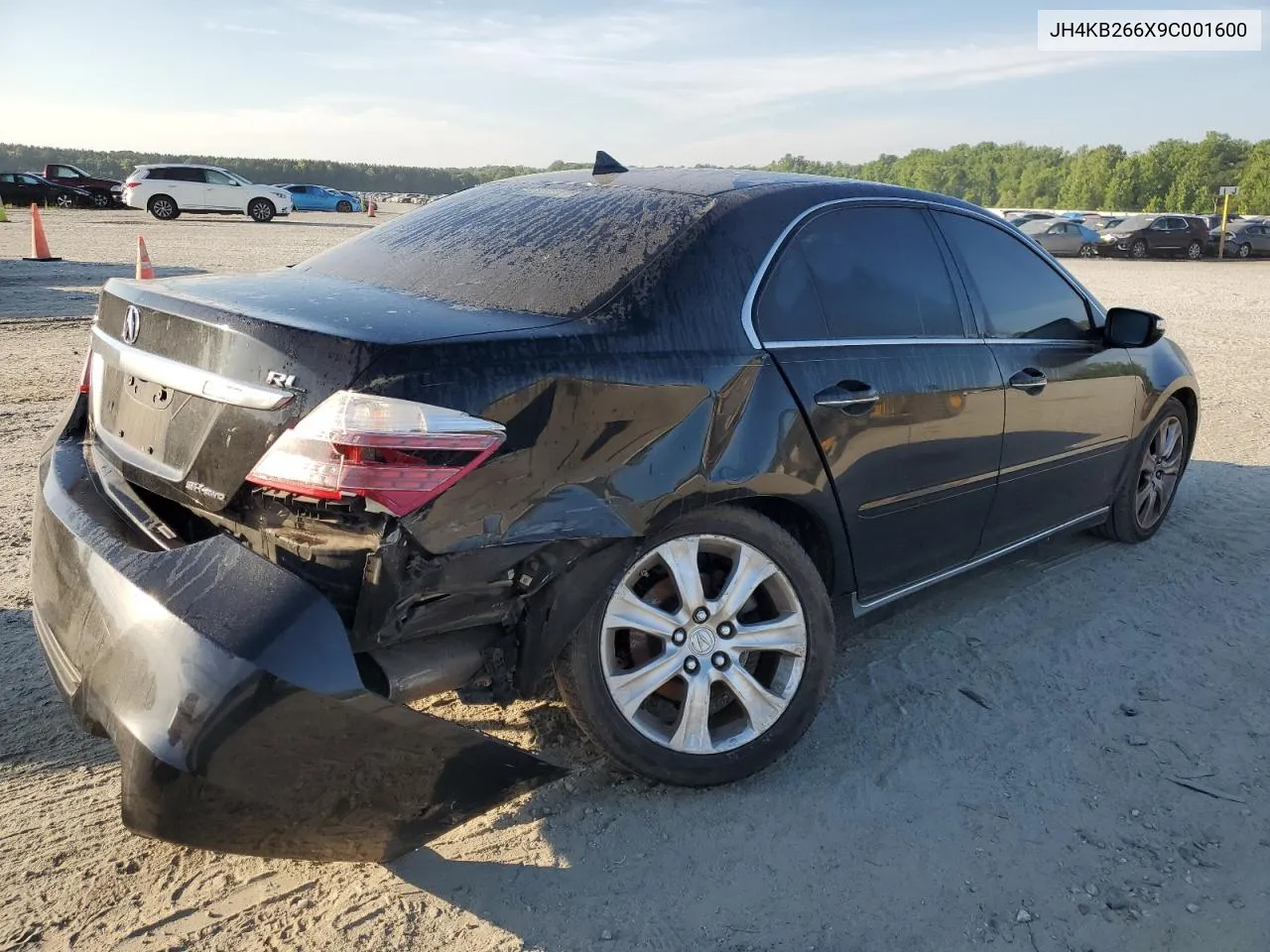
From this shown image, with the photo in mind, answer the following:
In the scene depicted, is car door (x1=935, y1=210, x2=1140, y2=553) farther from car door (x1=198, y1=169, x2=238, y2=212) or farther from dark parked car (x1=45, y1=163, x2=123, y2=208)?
dark parked car (x1=45, y1=163, x2=123, y2=208)

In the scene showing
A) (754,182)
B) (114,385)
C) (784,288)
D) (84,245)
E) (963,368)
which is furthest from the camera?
(84,245)

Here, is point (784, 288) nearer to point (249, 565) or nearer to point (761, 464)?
point (761, 464)

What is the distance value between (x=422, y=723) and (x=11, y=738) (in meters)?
1.56

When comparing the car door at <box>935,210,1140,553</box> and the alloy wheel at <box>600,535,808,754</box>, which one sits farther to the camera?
the car door at <box>935,210,1140,553</box>

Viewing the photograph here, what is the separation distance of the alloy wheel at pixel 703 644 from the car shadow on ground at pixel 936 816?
208mm

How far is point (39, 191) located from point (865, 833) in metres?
40.3

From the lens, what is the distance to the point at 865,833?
8.66 feet

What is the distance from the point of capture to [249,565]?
2123 mm

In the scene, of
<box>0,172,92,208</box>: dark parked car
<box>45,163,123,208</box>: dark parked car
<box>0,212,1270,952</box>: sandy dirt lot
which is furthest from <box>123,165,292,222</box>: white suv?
<box>0,212,1270,952</box>: sandy dirt lot

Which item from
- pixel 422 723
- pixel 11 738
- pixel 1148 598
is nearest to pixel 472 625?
pixel 422 723

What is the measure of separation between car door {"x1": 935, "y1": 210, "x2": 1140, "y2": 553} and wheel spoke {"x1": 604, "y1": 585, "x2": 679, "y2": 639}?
1.61 metres

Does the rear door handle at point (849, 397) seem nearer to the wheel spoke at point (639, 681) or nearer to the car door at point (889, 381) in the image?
the car door at point (889, 381)

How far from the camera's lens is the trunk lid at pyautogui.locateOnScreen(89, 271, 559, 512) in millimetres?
2174

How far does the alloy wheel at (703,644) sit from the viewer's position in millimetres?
2635
